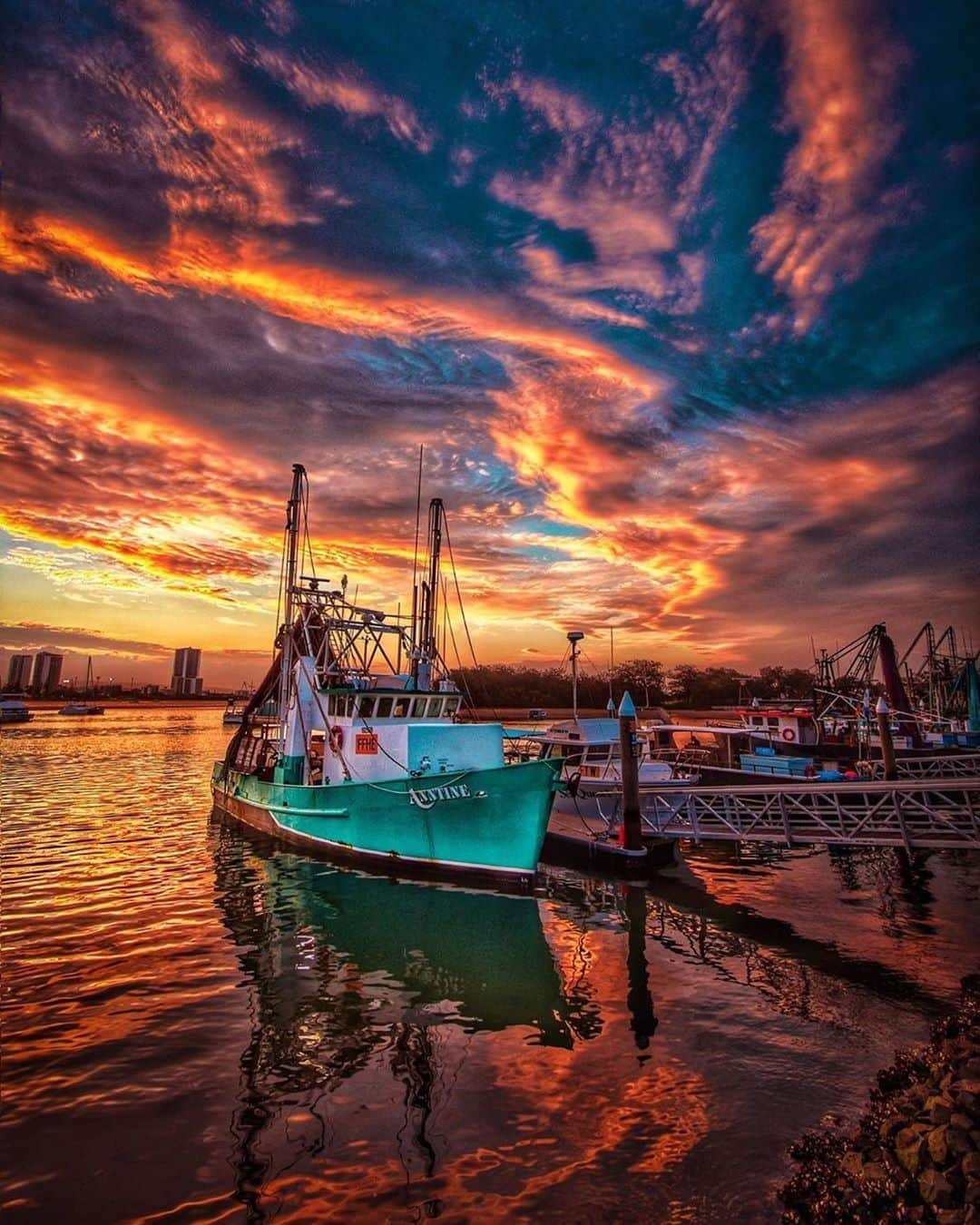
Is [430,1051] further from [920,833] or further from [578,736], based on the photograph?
[578,736]

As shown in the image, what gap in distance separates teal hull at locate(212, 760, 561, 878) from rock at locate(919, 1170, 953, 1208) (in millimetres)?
11319

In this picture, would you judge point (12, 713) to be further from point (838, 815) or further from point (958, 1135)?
point (958, 1135)

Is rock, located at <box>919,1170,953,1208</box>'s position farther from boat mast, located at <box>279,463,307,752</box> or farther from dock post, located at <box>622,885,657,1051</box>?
boat mast, located at <box>279,463,307,752</box>

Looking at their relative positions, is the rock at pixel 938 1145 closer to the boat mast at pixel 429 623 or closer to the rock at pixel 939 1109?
the rock at pixel 939 1109

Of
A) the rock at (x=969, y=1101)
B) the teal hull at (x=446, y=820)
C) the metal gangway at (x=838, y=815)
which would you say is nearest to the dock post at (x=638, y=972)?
the teal hull at (x=446, y=820)

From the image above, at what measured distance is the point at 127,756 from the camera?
5516 centimetres

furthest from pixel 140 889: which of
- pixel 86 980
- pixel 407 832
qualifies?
pixel 407 832

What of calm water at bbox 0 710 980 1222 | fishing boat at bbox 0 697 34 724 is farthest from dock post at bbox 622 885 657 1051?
fishing boat at bbox 0 697 34 724

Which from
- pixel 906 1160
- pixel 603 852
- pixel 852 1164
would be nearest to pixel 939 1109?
pixel 906 1160

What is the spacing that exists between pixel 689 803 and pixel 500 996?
1008cm

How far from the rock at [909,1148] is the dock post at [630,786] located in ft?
42.5

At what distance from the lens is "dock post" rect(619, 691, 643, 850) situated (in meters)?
18.7

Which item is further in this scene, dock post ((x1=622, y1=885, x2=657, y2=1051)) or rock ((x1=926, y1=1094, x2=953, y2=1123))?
dock post ((x1=622, y1=885, x2=657, y2=1051))

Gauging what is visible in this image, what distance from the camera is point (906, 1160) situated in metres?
5.30
